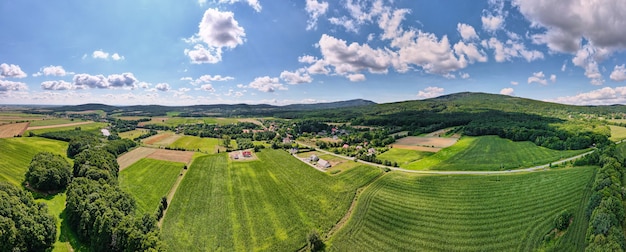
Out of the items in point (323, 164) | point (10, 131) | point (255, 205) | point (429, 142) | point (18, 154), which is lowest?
→ point (255, 205)

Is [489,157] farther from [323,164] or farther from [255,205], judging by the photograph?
[255,205]

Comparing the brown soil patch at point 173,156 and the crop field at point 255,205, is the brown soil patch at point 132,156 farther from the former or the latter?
the crop field at point 255,205

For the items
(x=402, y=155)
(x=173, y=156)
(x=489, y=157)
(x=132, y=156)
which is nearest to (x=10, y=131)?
(x=132, y=156)

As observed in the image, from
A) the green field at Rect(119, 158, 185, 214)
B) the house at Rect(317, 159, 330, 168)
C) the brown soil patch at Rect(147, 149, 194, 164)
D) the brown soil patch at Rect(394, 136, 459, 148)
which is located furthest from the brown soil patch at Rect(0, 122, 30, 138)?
the brown soil patch at Rect(394, 136, 459, 148)

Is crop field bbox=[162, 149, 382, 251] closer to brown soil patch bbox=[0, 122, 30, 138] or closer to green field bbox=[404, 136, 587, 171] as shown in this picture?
green field bbox=[404, 136, 587, 171]

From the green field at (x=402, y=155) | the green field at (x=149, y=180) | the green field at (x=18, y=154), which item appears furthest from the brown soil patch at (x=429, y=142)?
the green field at (x=18, y=154)
